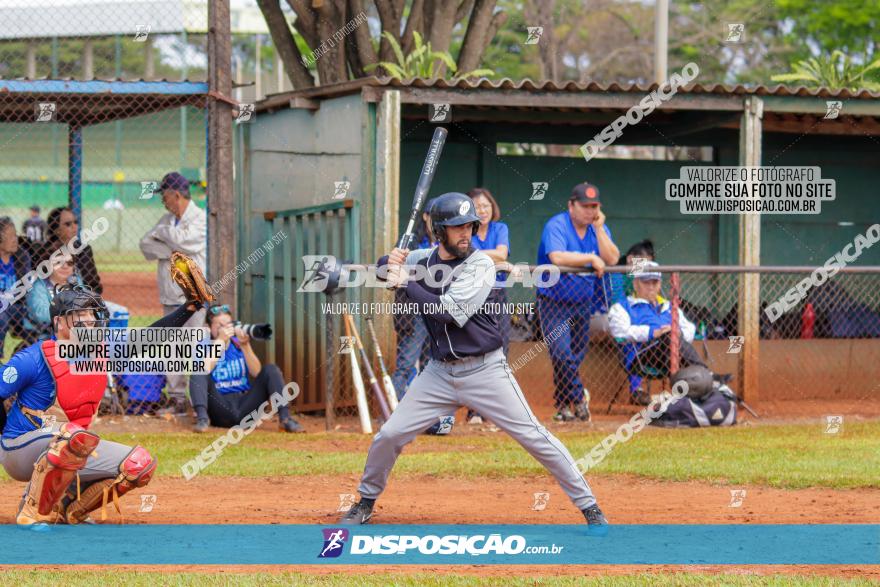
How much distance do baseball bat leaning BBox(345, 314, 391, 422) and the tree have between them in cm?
430

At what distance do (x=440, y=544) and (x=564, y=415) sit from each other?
4842 millimetres

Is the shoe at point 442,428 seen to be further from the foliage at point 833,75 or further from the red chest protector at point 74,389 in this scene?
the foliage at point 833,75

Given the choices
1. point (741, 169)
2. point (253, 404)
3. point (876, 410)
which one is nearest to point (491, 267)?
point (253, 404)

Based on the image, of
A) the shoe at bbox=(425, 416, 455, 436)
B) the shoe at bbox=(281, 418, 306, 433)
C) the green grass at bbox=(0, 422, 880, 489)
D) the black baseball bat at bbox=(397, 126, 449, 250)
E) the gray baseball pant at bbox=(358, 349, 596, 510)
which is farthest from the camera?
the shoe at bbox=(281, 418, 306, 433)

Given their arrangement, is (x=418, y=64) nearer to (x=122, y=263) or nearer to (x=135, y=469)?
(x=135, y=469)

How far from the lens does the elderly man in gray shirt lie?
37.2ft

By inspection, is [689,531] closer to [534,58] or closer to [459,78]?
[459,78]

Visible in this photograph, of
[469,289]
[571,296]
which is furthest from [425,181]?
[571,296]

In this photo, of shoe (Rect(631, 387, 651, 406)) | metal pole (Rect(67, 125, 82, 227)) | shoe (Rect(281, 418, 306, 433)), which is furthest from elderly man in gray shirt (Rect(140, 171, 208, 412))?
shoe (Rect(631, 387, 651, 406))

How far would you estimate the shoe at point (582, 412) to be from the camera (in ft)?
37.3

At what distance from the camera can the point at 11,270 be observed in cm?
1188

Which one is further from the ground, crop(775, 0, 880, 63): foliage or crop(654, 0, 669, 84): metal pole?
crop(775, 0, 880, 63): foliage

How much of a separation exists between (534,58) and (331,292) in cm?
2580

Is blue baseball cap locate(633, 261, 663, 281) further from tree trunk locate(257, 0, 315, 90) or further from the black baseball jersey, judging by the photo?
tree trunk locate(257, 0, 315, 90)
